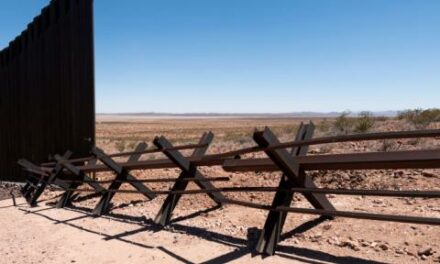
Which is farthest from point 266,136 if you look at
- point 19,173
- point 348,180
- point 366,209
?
point 19,173

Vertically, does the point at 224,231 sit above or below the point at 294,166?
below

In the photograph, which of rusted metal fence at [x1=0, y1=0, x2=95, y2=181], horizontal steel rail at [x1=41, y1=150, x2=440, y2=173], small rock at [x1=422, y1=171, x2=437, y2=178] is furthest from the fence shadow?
rusted metal fence at [x1=0, y1=0, x2=95, y2=181]

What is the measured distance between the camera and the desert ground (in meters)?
4.93

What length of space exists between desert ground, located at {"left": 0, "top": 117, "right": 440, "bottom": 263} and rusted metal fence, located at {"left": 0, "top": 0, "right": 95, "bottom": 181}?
2236 millimetres

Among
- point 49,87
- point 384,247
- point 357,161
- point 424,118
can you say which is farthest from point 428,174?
point 424,118

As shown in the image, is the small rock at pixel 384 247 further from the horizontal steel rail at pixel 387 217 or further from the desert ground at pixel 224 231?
the horizontal steel rail at pixel 387 217

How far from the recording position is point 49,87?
→ 11180 mm

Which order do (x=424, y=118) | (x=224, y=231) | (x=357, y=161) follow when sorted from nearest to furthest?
(x=357, y=161) → (x=224, y=231) → (x=424, y=118)

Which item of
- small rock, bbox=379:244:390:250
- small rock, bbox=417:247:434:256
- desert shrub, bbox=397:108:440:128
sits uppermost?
desert shrub, bbox=397:108:440:128

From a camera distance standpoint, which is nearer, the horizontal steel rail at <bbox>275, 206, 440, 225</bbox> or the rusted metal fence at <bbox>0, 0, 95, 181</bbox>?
the horizontal steel rail at <bbox>275, 206, 440, 225</bbox>

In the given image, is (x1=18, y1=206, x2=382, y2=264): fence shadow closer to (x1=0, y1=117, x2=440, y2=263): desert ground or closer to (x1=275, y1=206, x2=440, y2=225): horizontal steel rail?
(x1=0, y1=117, x2=440, y2=263): desert ground

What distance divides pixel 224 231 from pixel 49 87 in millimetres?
6826

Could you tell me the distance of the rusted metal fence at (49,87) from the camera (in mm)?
10008

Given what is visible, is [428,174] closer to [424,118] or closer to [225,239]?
[225,239]
